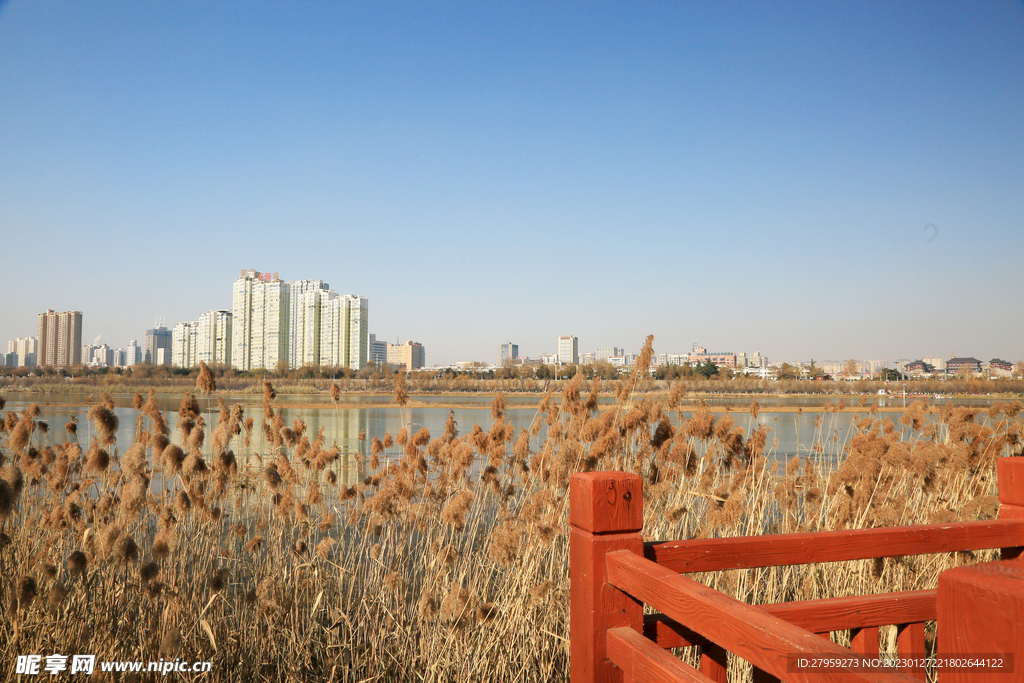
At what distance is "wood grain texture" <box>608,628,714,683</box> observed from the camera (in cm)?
115

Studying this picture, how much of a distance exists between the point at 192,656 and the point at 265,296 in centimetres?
10311

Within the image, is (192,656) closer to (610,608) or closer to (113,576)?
(113,576)

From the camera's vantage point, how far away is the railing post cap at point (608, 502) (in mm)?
1442

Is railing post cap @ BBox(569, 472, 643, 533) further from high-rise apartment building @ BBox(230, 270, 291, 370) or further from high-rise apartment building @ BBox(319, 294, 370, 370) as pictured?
high-rise apartment building @ BBox(230, 270, 291, 370)

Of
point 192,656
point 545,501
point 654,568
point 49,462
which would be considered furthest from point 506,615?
point 49,462

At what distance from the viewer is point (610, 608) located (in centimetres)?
144

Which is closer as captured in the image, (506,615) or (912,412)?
(506,615)

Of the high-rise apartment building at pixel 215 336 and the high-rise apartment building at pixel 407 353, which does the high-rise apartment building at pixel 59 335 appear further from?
the high-rise apartment building at pixel 407 353

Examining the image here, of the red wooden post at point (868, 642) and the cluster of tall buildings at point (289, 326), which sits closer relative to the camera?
the red wooden post at point (868, 642)

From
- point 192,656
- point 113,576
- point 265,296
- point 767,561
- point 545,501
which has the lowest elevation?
point 192,656

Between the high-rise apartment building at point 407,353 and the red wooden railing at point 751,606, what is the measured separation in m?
149

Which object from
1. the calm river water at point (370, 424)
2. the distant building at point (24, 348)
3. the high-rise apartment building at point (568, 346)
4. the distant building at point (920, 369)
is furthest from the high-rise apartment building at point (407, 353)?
the calm river water at point (370, 424)

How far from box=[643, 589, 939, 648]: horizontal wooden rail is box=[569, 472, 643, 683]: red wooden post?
11 cm

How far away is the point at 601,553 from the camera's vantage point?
4.73 ft
